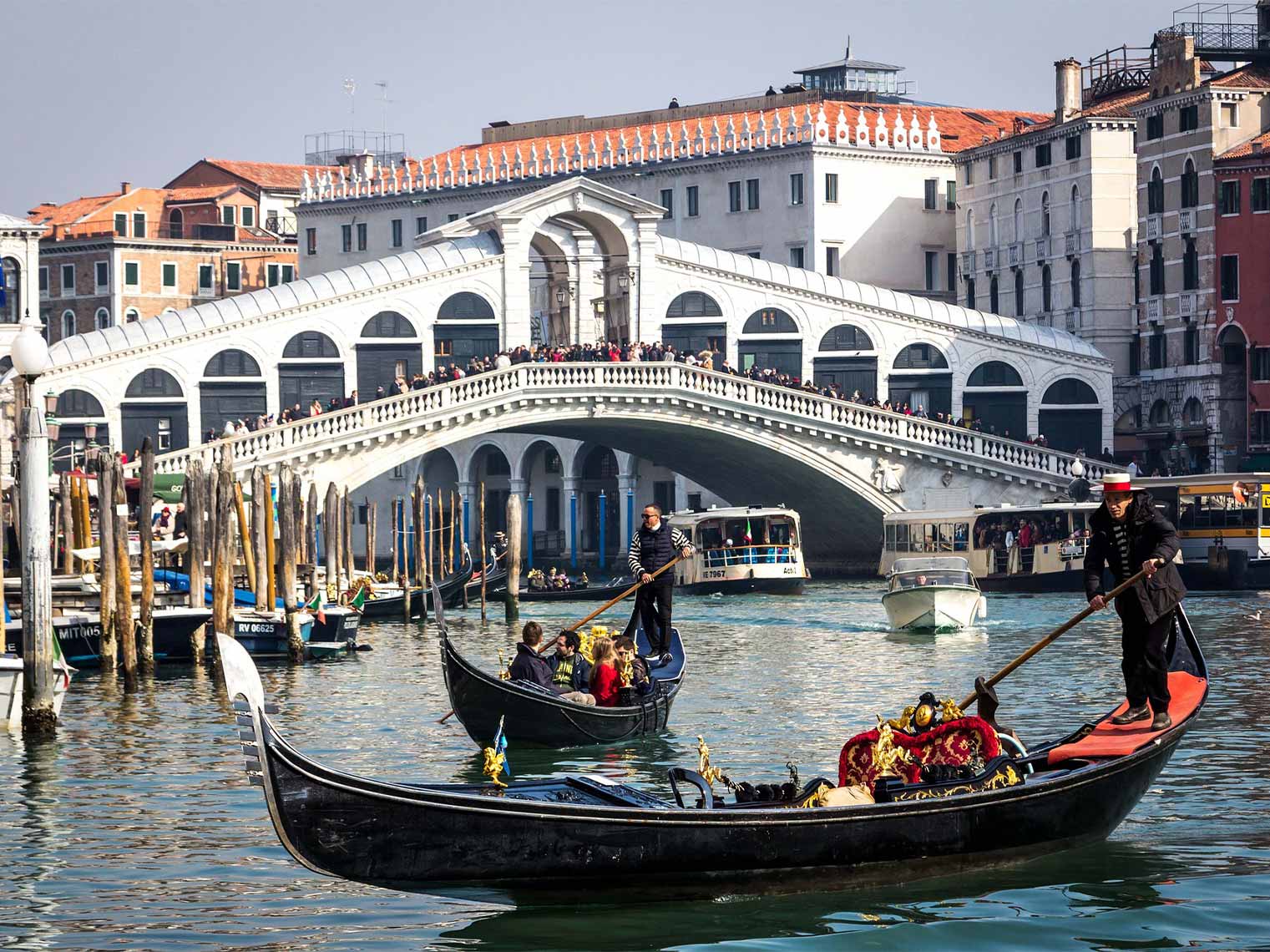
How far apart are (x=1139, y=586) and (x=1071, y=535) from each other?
23479 mm

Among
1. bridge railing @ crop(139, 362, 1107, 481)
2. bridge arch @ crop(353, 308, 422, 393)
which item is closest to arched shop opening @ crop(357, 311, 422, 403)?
bridge arch @ crop(353, 308, 422, 393)

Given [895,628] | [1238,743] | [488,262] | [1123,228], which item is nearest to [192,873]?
[1238,743]

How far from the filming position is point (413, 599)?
32031 millimetres

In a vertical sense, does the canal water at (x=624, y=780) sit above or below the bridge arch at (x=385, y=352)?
below

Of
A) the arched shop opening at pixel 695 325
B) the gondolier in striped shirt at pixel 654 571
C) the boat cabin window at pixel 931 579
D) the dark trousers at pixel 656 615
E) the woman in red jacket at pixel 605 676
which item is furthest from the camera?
the arched shop opening at pixel 695 325

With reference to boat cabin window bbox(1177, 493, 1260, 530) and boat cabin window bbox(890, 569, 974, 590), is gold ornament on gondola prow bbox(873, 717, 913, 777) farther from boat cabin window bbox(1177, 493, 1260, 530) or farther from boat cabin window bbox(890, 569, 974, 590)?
boat cabin window bbox(1177, 493, 1260, 530)

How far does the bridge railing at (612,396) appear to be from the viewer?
1383 inches

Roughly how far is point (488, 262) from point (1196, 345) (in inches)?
500

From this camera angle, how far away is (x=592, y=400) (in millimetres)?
37438

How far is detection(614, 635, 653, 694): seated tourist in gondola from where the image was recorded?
15117 millimetres

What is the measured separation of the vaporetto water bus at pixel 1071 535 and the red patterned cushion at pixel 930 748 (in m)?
20.3

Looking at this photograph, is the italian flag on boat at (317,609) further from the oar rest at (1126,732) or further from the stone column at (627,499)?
the stone column at (627,499)

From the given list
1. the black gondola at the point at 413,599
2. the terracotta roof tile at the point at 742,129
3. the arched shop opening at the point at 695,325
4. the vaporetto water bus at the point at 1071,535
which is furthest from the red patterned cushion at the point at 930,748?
the terracotta roof tile at the point at 742,129

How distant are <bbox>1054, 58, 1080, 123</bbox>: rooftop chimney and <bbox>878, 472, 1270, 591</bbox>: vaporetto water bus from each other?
9640mm
